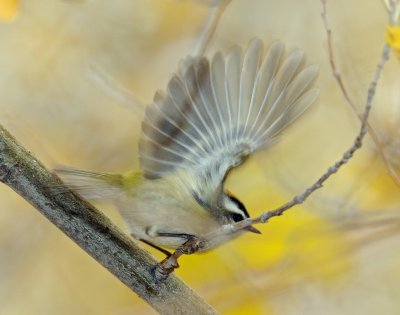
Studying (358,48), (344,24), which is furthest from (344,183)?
(344,24)

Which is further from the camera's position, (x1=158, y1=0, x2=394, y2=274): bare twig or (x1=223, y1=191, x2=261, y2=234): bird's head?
(x1=223, y1=191, x2=261, y2=234): bird's head

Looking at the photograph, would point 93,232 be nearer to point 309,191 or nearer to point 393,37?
point 309,191

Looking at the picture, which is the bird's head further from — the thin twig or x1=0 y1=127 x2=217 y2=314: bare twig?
the thin twig

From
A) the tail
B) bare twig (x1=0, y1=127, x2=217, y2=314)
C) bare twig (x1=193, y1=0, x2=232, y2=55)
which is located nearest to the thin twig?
bare twig (x1=0, y1=127, x2=217, y2=314)

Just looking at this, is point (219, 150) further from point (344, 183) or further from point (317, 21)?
point (317, 21)

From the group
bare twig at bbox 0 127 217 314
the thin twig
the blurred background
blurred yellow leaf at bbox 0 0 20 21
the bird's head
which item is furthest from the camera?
the blurred background
